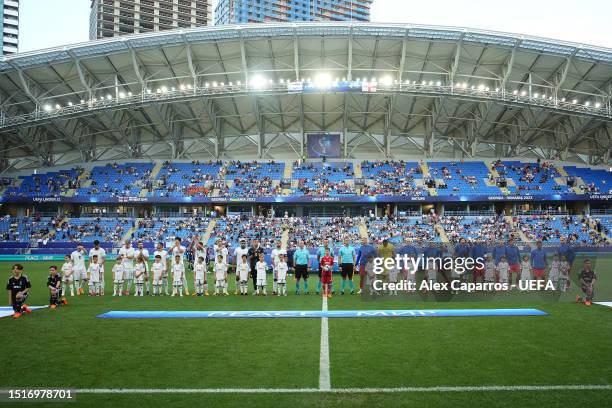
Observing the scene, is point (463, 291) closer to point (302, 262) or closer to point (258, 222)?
point (302, 262)

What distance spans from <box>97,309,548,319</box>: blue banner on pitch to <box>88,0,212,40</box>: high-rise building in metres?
117

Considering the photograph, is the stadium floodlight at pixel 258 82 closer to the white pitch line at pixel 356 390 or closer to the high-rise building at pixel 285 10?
the white pitch line at pixel 356 390

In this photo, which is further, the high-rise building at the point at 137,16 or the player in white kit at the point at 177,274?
the high-rise building at the point at 137,16

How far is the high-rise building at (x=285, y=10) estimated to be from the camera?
150 meters

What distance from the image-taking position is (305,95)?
45.6 m

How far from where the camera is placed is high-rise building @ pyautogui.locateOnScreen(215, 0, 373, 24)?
150m

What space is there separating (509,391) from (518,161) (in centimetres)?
4891

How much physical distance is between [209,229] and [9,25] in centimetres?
11080

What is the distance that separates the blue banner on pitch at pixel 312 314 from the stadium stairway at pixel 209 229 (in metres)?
30.1

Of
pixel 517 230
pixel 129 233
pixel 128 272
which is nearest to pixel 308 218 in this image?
pixel 129 233

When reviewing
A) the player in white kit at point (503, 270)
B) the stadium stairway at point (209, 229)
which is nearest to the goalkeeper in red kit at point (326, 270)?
the player in white kit at point (503, 270)

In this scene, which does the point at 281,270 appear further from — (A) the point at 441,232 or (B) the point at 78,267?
(A) the point at 441,232

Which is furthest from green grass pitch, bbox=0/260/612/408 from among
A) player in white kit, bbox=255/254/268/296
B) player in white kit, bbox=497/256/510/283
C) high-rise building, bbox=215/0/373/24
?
high-rise building, bbox=215/0/373/24

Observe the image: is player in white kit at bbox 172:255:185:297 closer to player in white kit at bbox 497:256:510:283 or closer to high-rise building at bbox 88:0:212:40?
player in white kit at bbox 497:256:510:283
